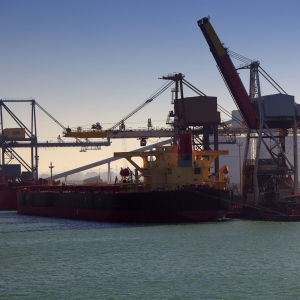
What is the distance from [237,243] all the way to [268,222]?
39.6 ft

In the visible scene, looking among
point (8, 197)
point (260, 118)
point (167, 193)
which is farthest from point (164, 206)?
point (8, 197)

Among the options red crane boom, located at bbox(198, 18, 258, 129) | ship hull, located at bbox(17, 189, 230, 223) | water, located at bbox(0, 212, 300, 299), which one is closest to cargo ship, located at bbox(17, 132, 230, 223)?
ship hull, located at bbox(17, 189, 230, 223)

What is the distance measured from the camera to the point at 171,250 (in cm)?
3991

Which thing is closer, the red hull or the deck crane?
the red hull

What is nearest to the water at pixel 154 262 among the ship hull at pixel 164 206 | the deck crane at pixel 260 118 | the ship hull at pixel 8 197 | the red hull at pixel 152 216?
the red hull at pixel 152 216

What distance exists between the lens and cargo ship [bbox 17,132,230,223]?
176 ft

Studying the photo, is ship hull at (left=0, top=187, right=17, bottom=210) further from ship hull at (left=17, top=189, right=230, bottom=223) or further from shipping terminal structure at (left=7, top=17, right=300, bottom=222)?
ship hull at (left=17, top=189, right=230, bottom=223)

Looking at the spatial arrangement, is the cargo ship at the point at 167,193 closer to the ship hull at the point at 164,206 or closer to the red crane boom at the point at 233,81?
the ship hull at the point at 164,206

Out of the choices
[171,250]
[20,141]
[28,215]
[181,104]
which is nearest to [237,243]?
[171,250]

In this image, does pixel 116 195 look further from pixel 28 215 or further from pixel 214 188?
pixel 28 215

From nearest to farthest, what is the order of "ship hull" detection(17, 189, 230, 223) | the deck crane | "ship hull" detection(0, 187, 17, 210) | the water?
the water, "ship hull" detection(17, 189, 230, 223), the deck crane, "ship hull" detection(0, 187, 17, 210)

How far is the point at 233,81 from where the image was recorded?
61.6m

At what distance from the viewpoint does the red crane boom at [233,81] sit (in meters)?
61.2

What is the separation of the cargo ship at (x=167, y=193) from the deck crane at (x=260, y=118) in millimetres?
3761
